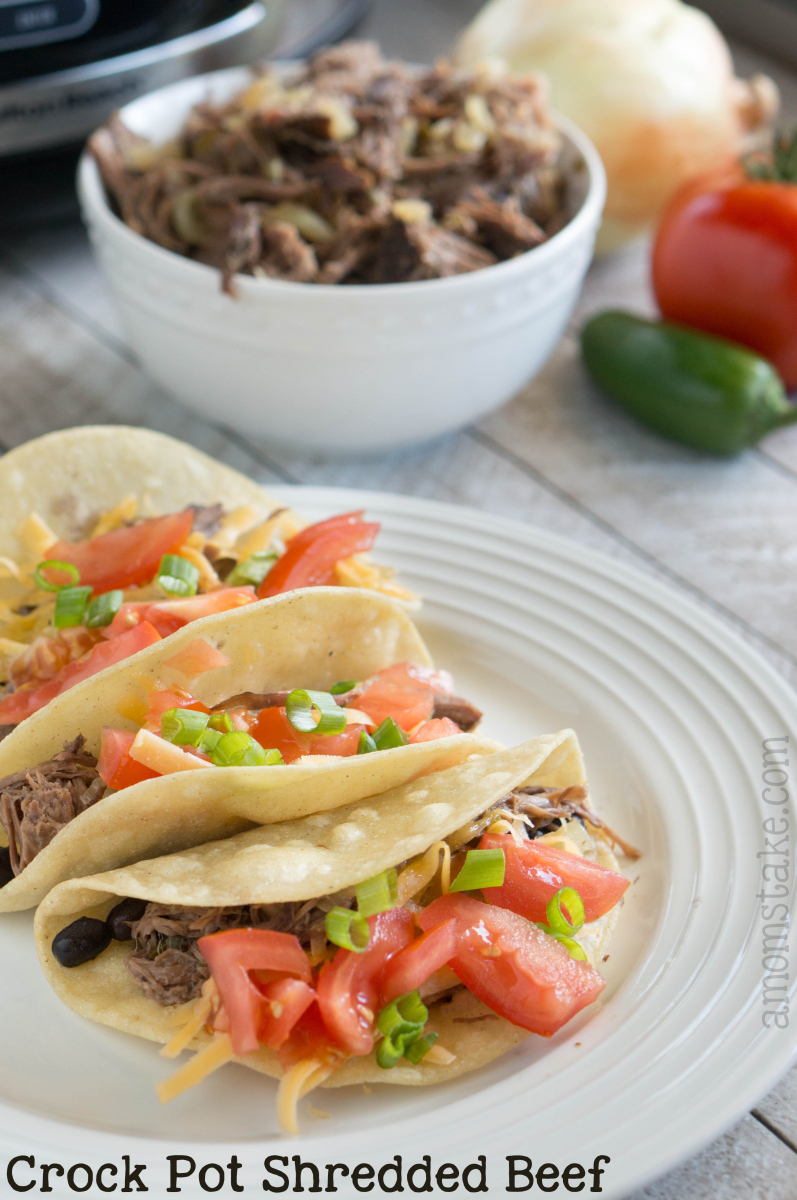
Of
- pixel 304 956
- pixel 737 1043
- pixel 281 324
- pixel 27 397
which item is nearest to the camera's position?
pixel 737 1043

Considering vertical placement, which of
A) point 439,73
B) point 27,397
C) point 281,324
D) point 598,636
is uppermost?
point 439,73

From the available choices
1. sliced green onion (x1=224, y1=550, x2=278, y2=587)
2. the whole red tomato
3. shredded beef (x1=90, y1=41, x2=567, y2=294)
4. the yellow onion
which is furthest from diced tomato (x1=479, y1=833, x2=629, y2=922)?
the yellow onion

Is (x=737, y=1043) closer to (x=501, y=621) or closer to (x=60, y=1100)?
(x=60, y=1100)

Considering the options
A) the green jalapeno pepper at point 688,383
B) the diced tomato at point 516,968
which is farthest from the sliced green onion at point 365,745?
the green jalapeno pepper at point 688,383

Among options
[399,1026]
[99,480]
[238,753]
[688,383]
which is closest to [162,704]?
[238,753]

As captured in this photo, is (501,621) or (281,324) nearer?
(501,621)

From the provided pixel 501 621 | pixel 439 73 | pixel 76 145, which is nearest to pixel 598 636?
pixel 501 621
